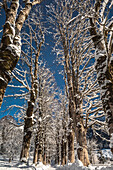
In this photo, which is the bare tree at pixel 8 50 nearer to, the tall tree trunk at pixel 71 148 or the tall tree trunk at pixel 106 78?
the tall tree trunk at pixel 106 78

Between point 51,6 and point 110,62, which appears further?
point 51,6

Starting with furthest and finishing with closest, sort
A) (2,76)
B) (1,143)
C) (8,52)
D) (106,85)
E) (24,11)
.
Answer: (1,143) → (24,11) → (106,85) → (8,52) → (2,76)

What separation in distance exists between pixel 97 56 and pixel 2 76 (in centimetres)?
250

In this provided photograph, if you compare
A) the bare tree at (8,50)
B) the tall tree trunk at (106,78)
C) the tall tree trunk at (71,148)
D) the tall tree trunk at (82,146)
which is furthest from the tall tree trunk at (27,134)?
the tall tree trunk at (106,78)

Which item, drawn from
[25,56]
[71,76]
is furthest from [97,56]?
[25,56]

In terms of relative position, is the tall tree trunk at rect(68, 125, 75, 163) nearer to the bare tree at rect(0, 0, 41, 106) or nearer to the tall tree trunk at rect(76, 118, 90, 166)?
the tall tree trunk at rect(76, 118, 90, 166)

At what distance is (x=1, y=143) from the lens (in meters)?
34.1

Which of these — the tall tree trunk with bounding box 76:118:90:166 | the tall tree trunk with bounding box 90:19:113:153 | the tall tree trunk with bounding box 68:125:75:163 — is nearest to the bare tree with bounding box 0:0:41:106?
the tall tree trunk with bounding box 90:19:113:153

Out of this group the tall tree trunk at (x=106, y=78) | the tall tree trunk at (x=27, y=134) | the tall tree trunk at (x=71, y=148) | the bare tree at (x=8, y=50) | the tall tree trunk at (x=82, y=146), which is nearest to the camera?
the bare tree at (x=8, y=50)

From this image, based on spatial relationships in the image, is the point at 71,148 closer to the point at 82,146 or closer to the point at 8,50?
the point at 82,146

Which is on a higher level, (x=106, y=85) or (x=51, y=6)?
(x=51, y=6)

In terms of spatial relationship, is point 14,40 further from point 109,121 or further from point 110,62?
point 109,121

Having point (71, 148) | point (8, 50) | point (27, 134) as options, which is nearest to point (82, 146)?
point (27, 134)

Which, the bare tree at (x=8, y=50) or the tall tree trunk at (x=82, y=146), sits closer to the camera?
the bare tree at (x=8, y=50)
